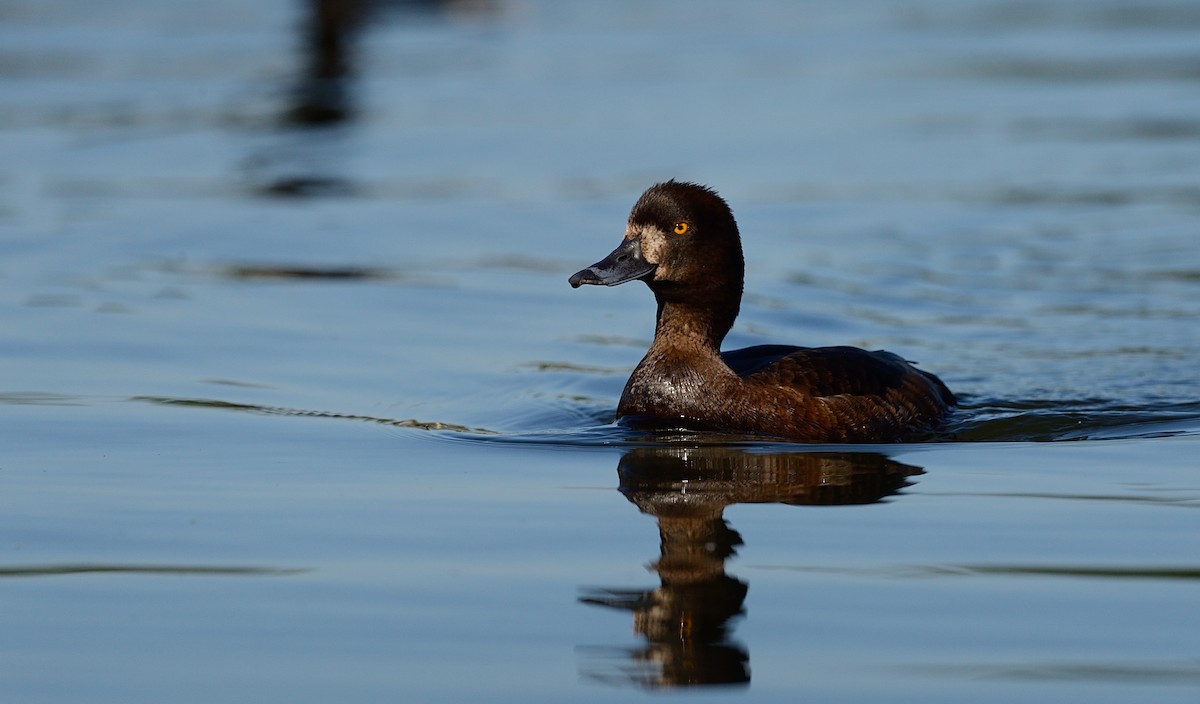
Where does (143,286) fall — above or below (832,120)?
below

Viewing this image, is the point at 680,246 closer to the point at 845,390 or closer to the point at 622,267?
the point at 622,267

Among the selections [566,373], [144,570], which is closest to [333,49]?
[566,373]

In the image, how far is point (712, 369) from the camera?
339 inches

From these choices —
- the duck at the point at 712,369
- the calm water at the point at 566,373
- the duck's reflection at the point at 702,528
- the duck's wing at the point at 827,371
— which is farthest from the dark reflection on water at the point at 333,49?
the duck's reflection at the point at 702,528

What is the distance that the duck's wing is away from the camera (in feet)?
28.2

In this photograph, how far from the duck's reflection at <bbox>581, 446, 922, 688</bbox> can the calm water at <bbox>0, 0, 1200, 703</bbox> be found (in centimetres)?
3

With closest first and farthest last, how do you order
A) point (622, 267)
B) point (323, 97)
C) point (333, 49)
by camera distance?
point (622, 267)
point (323, 97)
point (333, 49)

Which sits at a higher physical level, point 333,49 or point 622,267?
point 333,49

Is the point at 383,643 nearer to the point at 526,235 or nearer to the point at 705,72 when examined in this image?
the point at 526,235

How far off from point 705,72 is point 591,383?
12.7 metres

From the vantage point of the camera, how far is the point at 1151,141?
1775cm

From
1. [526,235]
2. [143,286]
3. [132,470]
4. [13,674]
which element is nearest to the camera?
[13,674]

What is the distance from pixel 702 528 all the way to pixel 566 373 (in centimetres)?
376

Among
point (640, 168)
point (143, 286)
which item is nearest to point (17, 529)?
point (143, 286)
